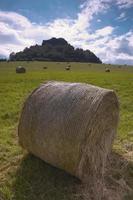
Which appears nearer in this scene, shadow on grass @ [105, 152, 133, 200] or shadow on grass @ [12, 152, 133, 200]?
shadow on grass @ [12, 152, 133, 200]

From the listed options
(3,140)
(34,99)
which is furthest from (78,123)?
(3,140)

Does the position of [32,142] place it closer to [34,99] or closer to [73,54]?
[34,99]

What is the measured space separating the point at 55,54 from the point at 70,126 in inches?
3205

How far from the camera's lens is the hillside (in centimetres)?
8519

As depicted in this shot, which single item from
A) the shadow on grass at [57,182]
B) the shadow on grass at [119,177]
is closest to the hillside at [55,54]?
the shadow on grass at [119,177]

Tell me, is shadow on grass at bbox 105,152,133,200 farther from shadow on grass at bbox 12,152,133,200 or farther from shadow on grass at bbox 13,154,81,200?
shadow on grass at bbox 13,154,81,200

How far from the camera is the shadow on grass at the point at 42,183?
503 cm

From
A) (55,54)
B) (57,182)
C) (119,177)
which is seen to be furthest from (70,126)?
(55,54)

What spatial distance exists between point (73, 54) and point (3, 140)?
8194 cm

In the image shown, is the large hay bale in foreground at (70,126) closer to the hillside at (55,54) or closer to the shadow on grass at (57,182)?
the shadow on grass at (57,182)

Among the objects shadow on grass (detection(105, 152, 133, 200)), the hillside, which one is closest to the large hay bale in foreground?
shadow on grass (detection(105, 152, 133, 200))

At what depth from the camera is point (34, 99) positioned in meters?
5.93

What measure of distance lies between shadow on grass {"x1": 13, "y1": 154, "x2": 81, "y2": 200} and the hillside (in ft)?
257

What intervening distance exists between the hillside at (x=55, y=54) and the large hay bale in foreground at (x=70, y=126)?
3070 inches
